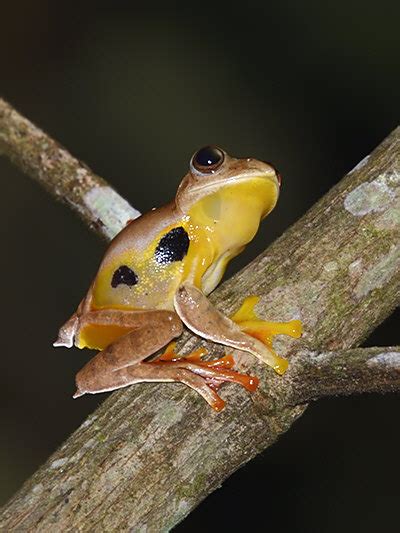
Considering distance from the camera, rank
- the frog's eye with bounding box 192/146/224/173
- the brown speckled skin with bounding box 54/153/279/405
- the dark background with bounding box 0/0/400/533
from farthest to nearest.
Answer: the dark background with bounding box 0/0/400/533, the frog's eye with bounding box 192/146/224/173, the brown speckled skin with bounding box 54/153/279/405

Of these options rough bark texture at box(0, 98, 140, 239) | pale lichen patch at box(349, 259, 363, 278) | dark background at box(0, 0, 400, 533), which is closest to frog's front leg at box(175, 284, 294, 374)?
pale lichen patch at box(349, 259, 363, 278)

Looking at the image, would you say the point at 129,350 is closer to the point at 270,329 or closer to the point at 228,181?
the point at 270,329

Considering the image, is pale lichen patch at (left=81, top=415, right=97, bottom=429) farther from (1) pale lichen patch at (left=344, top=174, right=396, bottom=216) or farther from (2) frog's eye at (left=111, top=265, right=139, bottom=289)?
(1) pale lichen patch at (left=344, top=174, right=396, bottom=216)

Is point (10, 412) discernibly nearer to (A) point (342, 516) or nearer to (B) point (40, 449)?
(B) point (40, 449)

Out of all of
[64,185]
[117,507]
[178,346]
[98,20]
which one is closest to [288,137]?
[98,20]

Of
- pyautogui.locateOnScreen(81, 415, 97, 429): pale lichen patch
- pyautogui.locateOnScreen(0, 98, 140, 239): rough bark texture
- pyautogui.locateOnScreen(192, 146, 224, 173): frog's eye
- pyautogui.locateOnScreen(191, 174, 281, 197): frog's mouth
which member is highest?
pyautogui.locateOnScreen(0, 98, 140, 239): rough bark texture

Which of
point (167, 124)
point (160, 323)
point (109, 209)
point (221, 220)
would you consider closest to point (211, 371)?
point (160, 323)
